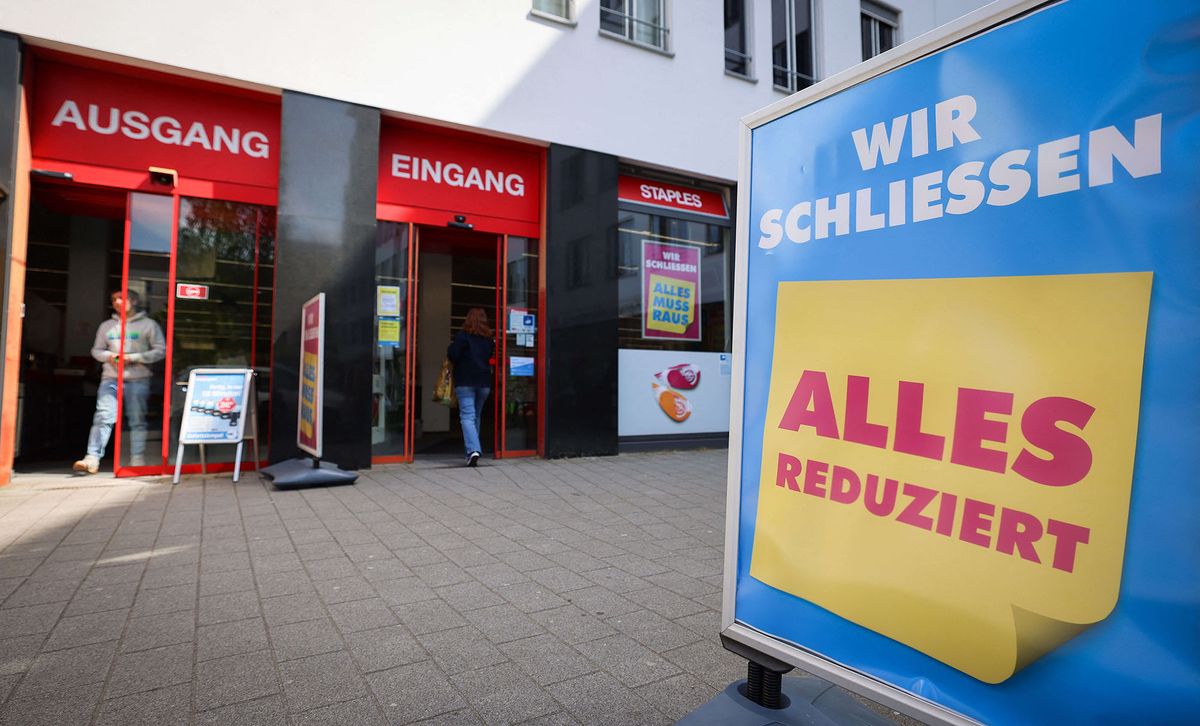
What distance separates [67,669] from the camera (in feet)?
7.95

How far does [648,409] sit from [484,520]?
14.4ft

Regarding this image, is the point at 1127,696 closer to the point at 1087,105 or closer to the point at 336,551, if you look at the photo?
the point at 1087,105

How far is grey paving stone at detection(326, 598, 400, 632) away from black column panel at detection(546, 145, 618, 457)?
4.93m

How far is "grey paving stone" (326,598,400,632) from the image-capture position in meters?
2.86

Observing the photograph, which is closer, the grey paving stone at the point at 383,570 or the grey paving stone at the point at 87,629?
the grey paving stone at the point at 87,629

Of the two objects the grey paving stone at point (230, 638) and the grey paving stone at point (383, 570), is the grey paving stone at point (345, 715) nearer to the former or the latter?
the grey paving stone at point (230, 638)

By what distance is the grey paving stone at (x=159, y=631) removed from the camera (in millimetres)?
2660

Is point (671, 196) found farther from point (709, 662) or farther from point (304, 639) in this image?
point (304, 639)

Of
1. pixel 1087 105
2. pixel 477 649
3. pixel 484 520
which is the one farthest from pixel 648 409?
pixel 1087 105

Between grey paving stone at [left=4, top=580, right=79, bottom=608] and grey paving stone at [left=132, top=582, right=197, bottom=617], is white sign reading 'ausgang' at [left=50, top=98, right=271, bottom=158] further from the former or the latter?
grey paving stone at [left=132, top=582, right=197, bottom=617]

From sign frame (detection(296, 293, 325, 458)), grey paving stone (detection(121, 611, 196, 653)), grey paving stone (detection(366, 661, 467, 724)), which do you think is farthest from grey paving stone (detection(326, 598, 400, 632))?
sign frame (detection(296, 293, 325, 458))

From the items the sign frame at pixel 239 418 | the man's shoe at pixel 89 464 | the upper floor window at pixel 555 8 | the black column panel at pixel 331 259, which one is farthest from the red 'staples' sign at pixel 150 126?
the upper floor window at pixel 555 8

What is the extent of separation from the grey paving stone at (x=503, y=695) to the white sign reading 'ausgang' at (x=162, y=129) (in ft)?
21.6

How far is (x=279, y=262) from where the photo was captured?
21.8ft
